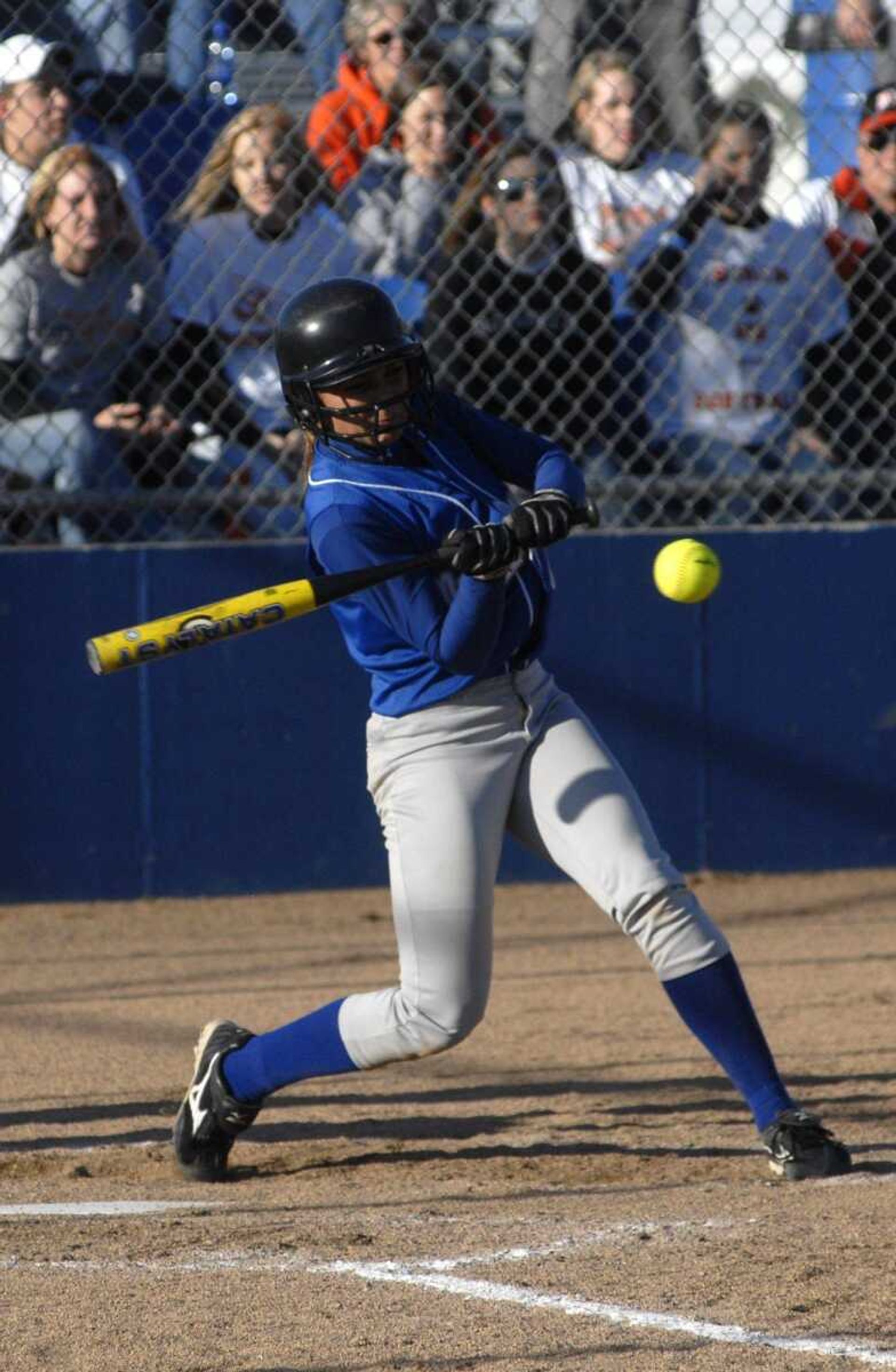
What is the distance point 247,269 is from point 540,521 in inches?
142

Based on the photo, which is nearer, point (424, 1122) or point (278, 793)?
point (424, 1122)

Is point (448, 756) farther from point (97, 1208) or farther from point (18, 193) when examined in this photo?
point (18, 193)

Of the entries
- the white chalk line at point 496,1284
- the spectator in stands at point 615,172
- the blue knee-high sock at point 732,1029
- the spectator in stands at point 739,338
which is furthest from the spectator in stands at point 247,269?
the white chalk line at point 496,1284

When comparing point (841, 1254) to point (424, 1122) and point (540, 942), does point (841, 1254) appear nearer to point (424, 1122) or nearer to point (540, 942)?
point (424, 1122)

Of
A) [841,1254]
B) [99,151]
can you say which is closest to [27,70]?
[99,151]

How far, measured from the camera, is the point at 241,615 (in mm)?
3662

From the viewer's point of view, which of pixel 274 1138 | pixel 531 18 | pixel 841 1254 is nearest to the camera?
pixel 841 1254

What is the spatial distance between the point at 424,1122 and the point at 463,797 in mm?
1027

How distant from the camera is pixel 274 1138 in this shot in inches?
170

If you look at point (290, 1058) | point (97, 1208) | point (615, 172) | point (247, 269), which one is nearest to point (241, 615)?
point (290, 1058)

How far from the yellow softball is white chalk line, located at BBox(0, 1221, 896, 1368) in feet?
4.30

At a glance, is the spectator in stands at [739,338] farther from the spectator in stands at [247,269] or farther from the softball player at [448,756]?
the softball player at [448,756]

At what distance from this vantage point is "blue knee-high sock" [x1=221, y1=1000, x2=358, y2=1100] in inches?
152

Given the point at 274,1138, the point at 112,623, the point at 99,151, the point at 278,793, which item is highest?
the point at 99,151
